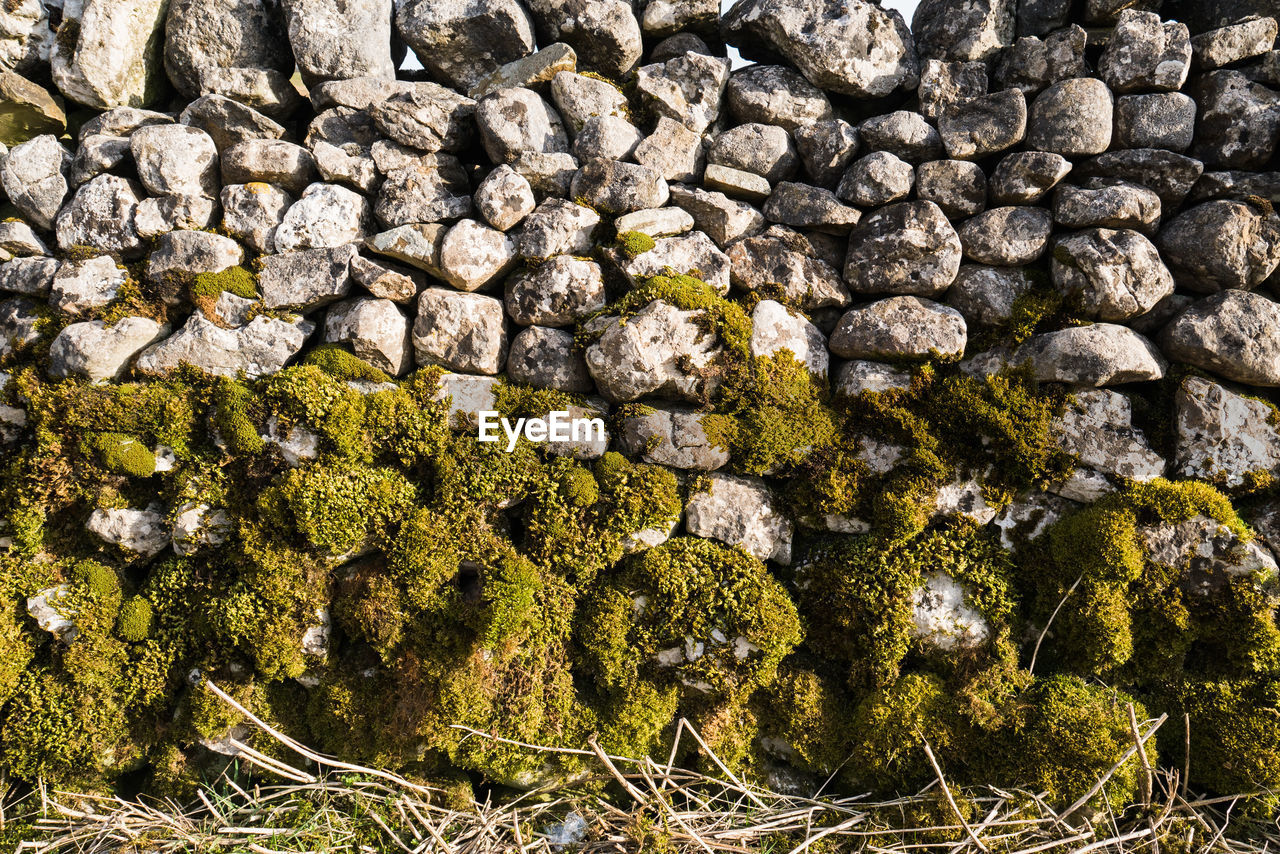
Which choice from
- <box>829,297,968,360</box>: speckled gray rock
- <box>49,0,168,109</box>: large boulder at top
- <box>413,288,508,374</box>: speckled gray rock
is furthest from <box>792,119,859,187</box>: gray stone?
<box>49,0,168,109</box>: large boulder at top

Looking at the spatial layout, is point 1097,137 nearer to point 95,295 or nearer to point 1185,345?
point 1185,345

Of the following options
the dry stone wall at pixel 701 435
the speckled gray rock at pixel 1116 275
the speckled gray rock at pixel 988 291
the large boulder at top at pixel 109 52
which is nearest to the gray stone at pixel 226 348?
the dry stone wall at pixel 701 435

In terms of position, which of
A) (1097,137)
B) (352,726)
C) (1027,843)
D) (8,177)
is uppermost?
(1097,137)

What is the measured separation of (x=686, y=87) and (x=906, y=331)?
8.18ft

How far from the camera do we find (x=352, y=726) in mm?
4418

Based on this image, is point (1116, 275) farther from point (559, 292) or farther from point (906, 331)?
point (559, 292)

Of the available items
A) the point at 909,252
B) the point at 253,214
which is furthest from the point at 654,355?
the point at 253,214

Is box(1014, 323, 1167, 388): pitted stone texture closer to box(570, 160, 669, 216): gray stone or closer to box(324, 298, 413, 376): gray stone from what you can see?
box(570, 160, 669, 216): gray stone

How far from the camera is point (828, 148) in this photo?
470cm

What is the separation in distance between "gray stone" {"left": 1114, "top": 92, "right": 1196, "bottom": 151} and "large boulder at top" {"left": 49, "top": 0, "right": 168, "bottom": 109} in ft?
23.5

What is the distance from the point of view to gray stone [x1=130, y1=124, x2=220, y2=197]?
15.4 feet

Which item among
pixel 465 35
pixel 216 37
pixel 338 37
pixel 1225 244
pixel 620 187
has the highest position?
pixel 465 35

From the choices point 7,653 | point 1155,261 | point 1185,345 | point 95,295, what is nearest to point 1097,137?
point 1155,261

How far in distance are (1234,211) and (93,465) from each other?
7.73 m
